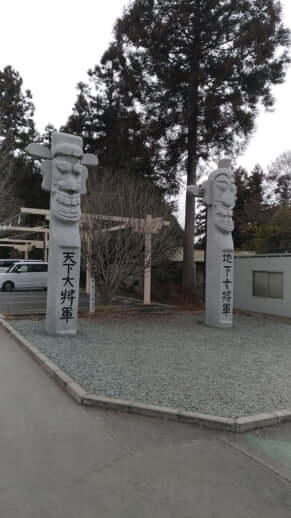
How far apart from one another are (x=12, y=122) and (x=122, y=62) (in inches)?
545

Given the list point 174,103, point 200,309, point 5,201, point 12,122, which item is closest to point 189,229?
point 200,309

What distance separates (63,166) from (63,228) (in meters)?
1.48

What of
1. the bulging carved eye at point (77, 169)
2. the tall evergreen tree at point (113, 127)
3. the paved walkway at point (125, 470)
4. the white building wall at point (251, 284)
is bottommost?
the paved walkway at point (125, 470)

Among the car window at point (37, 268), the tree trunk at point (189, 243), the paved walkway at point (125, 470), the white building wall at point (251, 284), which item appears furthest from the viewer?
the car window at point (37, 268)

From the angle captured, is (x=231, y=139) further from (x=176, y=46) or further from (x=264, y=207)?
(x=264, y=207)

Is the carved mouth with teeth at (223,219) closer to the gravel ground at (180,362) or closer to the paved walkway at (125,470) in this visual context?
the gravel ground at (180,362)

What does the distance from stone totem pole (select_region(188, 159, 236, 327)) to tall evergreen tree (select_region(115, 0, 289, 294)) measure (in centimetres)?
520

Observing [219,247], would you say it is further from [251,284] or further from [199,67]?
[199,67]

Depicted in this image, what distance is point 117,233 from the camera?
13.4 metres

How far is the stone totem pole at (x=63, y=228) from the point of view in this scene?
8969 mm

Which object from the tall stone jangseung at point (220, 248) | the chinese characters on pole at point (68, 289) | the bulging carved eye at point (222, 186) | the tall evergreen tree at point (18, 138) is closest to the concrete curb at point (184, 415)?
the chinese characters on pole at point (68, 289)

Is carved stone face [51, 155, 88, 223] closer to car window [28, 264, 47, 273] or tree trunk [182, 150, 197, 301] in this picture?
tree trunk [182, 150, 197, 301]

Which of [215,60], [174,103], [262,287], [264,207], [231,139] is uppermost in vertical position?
[215,60]

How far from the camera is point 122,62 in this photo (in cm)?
1680
